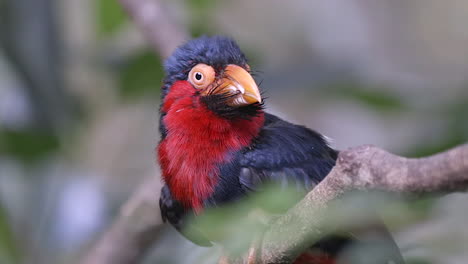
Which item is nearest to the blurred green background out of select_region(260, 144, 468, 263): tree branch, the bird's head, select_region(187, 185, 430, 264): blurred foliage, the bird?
the bird

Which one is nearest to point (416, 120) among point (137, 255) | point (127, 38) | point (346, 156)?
point (137, 255)

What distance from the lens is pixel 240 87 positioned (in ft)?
7.86

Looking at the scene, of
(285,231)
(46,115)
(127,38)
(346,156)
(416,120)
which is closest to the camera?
(346,156)

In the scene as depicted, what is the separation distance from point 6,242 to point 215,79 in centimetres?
133

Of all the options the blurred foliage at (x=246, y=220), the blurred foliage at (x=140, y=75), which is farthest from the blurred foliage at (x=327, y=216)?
the blurred foliage at (x=140, y=75)

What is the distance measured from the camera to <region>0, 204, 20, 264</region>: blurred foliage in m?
3.04

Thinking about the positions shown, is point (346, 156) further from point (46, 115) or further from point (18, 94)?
point (18, 94)

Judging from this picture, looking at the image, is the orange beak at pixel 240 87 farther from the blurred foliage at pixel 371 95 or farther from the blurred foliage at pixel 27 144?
the blurred foliage at pixel 27 144

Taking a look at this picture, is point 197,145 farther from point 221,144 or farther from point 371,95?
point 371,95

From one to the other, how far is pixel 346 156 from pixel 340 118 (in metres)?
4.94

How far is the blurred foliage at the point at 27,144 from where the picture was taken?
3.28 metres

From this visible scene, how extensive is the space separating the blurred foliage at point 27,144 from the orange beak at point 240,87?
1263mm

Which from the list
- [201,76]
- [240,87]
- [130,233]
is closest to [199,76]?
[201,76]

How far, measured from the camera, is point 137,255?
9.89ft
